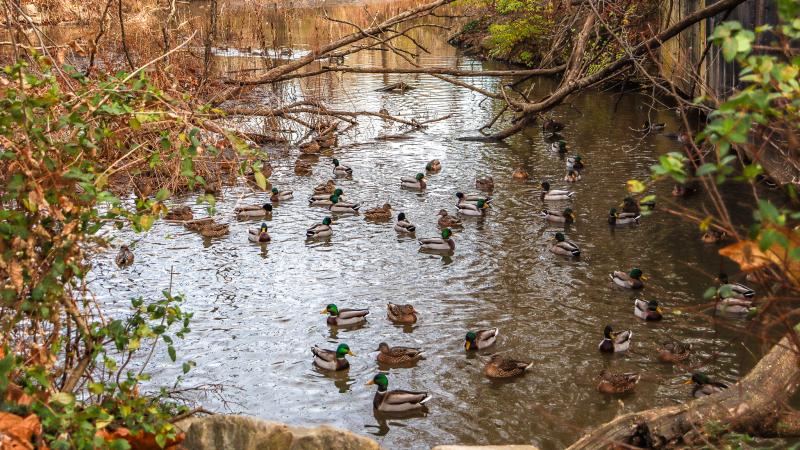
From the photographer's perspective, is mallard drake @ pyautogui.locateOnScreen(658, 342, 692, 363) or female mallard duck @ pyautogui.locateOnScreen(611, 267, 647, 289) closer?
mallard drake @ pyautogui.locateOnScreen(658, 342, 692, 363)

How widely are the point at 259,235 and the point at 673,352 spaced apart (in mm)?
7365

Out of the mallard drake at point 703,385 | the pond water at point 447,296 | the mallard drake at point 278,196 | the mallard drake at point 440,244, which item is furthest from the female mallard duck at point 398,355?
the mallard drake at point 278,196

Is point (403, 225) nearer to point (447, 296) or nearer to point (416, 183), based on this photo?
point (416, 183)

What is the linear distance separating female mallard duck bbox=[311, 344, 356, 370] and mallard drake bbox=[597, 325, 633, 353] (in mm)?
2980

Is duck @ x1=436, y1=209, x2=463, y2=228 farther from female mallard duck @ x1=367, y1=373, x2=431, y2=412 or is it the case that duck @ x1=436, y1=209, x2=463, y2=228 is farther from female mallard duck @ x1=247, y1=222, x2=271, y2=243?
female mallard duck @ x1=367, y1=373, x2=431, y2=412

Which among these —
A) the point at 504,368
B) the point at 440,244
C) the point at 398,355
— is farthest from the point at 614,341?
the point at 440,244

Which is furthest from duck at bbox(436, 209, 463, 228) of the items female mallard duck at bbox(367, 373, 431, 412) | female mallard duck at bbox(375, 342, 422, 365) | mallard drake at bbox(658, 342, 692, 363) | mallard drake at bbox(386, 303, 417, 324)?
female mallard duck at bbox(367, 373, 431, 412)

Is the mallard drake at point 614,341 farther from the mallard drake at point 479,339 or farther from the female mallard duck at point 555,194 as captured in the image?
the female mallard duck at point 555,194

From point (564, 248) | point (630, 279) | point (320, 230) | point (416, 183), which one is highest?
point (416, 183)

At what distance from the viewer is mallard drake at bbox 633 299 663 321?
11438 mm

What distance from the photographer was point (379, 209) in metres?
16.3

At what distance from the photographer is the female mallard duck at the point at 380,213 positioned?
16203 millimetres

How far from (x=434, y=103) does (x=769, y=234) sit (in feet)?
76.9

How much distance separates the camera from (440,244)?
47.5 ft
